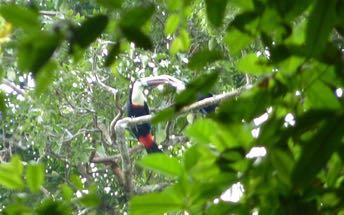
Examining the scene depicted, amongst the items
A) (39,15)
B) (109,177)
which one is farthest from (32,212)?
(109,177)

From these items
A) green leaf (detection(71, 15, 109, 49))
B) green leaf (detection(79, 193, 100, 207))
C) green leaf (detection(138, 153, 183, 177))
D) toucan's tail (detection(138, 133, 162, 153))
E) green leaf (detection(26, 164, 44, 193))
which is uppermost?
toucan's tail (detection(138, 133, 162, 153))

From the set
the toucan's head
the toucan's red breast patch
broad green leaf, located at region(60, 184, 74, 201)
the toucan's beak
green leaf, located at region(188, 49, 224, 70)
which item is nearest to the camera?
green leaf, located at region(188, 49, 224, 70)

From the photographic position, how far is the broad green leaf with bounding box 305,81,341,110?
0.83 metres

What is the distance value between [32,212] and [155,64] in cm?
430

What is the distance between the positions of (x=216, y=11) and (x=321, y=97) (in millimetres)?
142

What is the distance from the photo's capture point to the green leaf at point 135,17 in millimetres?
778

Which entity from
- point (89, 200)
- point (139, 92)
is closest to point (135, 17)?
point (89, 200)

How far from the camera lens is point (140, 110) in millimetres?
5363

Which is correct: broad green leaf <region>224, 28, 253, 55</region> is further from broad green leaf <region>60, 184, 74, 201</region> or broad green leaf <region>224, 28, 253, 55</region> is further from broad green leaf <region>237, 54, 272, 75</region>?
broad green leaf <region>60, 184, 74, 201</region>

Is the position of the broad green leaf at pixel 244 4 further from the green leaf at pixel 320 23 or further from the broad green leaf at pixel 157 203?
the broad green leaf at pixel 157 203

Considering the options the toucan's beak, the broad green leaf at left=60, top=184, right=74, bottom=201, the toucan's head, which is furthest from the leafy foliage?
the toucan's head

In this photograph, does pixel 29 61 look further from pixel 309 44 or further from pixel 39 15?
pixel 309 44

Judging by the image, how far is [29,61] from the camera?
2.42ft

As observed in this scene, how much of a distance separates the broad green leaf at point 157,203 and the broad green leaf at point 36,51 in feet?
0.69
